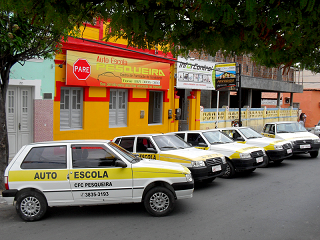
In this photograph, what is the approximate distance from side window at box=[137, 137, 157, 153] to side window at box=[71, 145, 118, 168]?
105 inches

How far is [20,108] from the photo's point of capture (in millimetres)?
12375

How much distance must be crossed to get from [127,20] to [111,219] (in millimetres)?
3869

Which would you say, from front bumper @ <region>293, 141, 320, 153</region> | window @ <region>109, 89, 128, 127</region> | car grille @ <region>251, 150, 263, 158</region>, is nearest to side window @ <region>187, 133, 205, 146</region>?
car grille @ <region>251, 150, 263, 158</region>

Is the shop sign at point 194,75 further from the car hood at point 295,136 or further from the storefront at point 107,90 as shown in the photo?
the car hood at point 295,136

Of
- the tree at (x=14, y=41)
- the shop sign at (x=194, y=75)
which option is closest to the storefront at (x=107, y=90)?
the shop sign at (x=194, y=75)

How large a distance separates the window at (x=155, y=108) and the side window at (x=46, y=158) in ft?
40.4

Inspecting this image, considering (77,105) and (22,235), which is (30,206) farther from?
(77,105)

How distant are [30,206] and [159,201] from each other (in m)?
2.56

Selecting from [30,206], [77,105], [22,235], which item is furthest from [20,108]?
[22,235]

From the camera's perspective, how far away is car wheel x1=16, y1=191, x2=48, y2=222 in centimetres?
631

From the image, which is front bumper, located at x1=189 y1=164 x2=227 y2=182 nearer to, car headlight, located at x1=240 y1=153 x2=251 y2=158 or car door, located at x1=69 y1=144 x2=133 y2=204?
car headlight, located at x1=240 y1=153 x2=251 y2=158

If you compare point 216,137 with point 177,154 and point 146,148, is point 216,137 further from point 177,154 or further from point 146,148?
point 146,148

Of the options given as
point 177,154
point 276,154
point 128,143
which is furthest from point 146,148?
point 276,154

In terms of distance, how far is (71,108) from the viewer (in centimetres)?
1434
